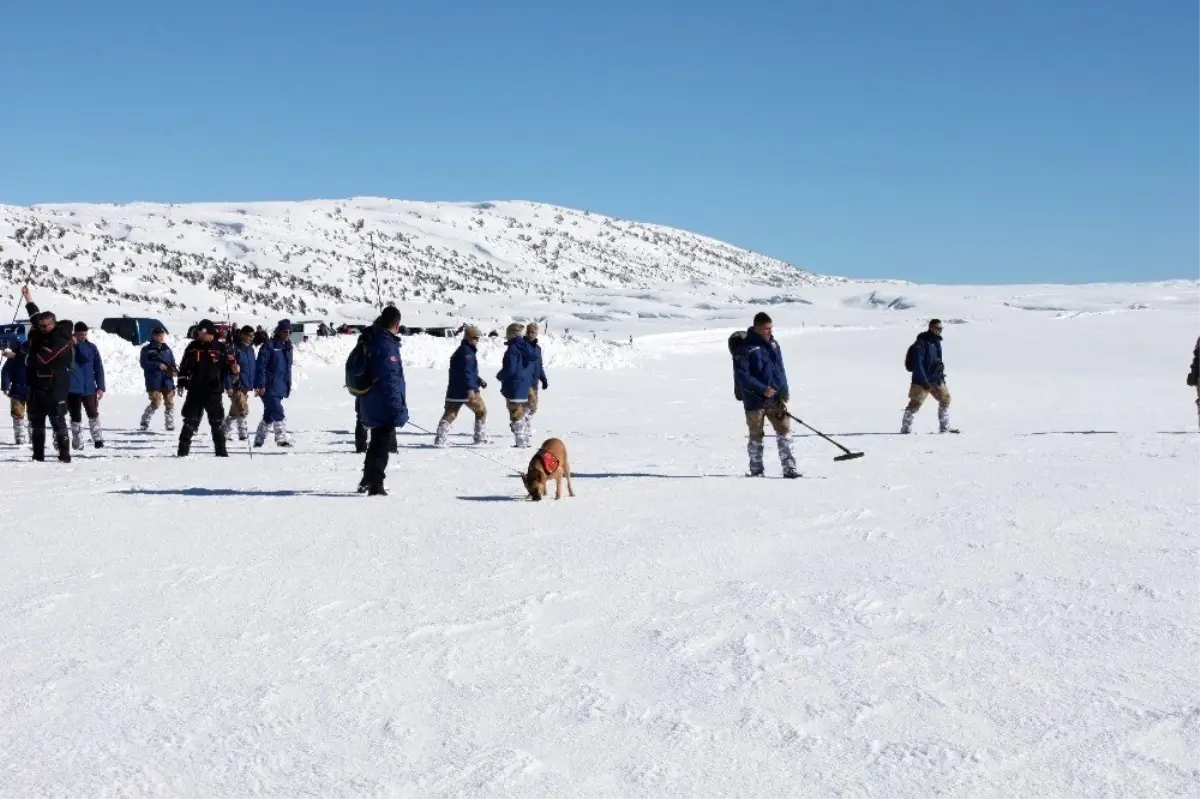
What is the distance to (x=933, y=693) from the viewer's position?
14.5 ft

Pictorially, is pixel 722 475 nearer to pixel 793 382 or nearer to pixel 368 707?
pixel 368 707

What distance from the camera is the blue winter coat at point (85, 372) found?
14289 millimetres

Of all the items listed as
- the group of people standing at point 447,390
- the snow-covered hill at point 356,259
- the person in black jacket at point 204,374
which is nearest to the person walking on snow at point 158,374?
the person in black jacket at point 204,374

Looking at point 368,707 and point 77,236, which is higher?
point 77,236

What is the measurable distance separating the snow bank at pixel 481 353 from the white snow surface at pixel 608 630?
2254cm

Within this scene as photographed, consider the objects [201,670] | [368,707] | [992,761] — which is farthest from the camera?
[201,670]

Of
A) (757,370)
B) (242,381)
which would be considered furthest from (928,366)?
(242,381)

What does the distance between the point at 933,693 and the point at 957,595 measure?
1644mm

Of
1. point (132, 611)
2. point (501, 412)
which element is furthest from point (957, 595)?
point (501, 412)

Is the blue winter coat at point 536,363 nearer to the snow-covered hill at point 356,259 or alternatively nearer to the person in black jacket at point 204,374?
the person in black jacket at point 204,374

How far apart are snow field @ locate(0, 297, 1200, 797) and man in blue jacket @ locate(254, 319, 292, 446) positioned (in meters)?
3.36

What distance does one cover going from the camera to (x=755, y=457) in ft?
37.7

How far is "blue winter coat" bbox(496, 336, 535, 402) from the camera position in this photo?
1481 cm

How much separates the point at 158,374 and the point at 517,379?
20.2 feet
